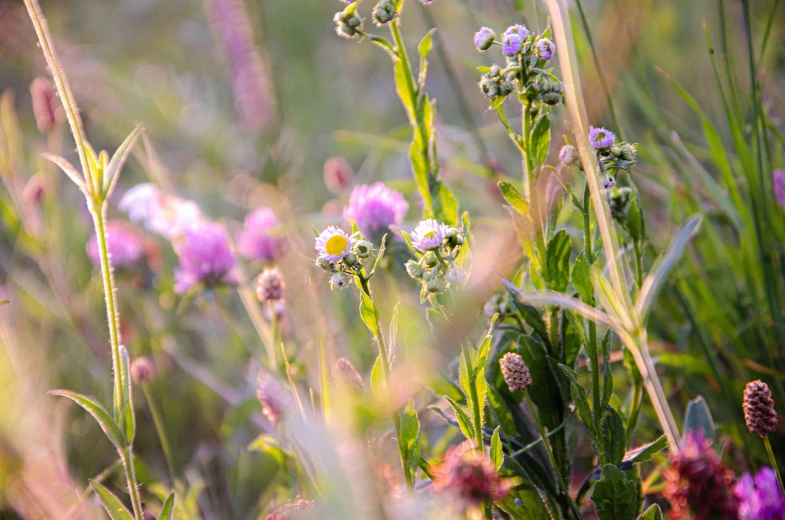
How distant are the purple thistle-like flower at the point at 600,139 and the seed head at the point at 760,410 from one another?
0.79 ft

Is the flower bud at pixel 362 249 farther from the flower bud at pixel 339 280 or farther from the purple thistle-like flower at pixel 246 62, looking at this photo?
the purple thistle-like flower at pixel 246 62

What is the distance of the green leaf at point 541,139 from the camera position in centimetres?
57

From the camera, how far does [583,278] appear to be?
0.54 metres

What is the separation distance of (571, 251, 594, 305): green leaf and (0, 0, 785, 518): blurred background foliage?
10cm

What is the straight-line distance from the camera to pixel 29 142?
2227mm

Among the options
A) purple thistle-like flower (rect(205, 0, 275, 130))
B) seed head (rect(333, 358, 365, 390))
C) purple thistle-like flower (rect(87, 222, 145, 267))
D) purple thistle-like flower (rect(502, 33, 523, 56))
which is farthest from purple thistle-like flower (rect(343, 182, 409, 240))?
purple thistle-like flower (rect(205, 0, 275, 130))

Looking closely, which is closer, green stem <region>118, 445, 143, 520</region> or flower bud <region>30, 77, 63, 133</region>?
green stem <region>118, 445, 143, 520</region>

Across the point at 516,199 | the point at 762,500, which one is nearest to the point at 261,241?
the point at 516,199

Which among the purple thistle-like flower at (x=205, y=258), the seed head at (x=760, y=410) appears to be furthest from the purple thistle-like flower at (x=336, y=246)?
the purple thistle-like flower at (x=205, y=258)

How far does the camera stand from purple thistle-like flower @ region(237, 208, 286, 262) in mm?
1158

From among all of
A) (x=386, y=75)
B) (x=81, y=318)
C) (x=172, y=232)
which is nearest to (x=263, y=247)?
(x=172, y=232)

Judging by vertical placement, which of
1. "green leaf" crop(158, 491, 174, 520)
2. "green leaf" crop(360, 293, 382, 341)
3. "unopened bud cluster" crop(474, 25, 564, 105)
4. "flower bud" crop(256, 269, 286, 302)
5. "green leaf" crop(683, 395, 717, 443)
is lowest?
"green leaf" crop(683, 395, 717, 443)

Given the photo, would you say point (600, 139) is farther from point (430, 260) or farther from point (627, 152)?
point (430, 260)

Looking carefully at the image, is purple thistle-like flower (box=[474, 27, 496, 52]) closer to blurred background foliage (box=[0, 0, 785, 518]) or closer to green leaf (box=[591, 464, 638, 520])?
blurred background foliage (box=[0, 0, 785, 518])
